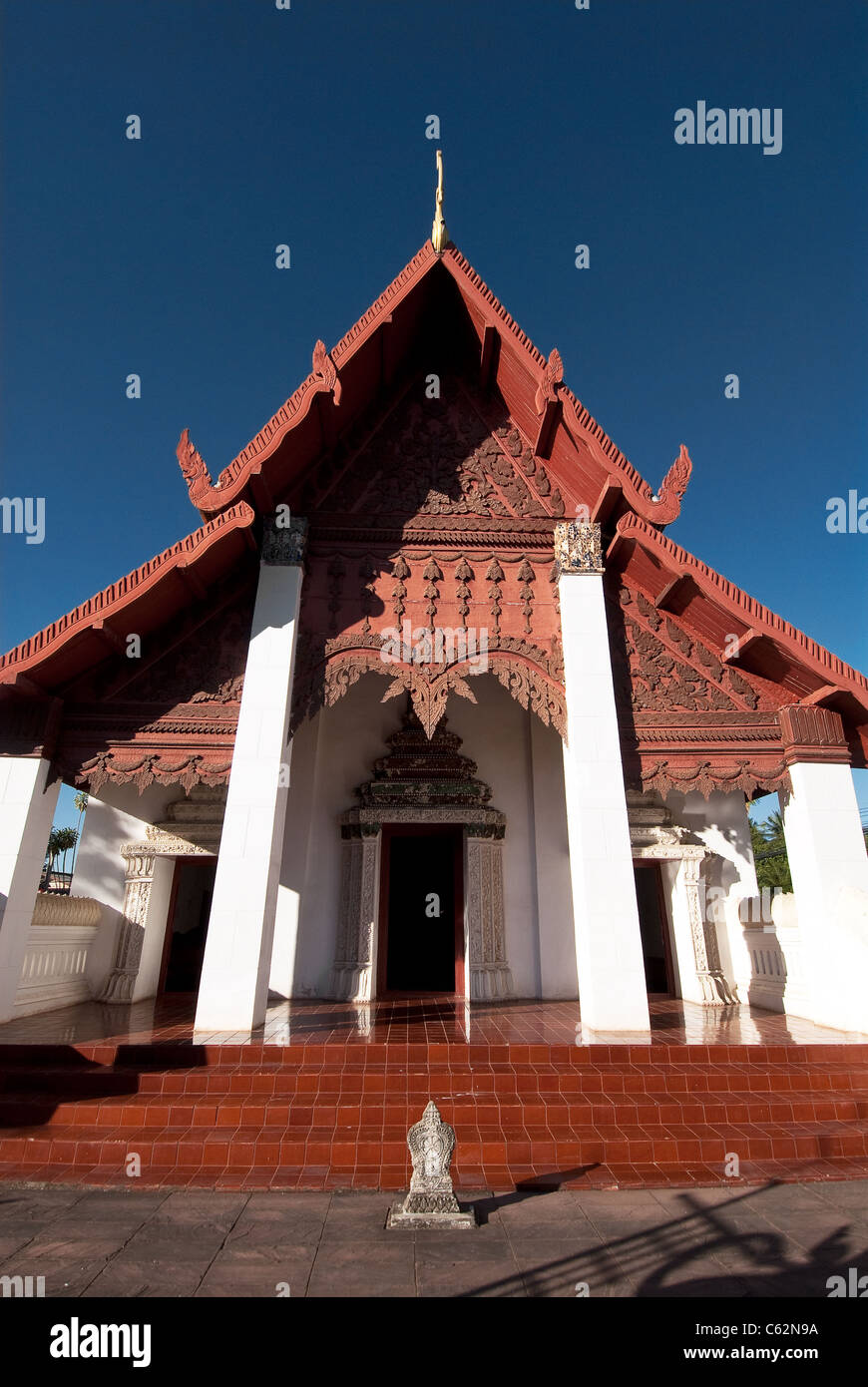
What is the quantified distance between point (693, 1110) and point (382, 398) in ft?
20.3

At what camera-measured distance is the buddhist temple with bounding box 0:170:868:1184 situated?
4723 millimetres

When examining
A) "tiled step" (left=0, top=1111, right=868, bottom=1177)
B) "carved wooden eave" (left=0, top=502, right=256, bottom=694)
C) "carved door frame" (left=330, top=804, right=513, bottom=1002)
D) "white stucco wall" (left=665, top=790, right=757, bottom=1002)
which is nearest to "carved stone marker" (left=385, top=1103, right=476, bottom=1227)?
"tiled step" (left=0, top=1111, right=868, bottom=1177)

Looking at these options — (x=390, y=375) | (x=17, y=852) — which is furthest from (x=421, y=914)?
(x=390, y=375)

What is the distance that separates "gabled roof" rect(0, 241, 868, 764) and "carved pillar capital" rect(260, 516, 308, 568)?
15cm

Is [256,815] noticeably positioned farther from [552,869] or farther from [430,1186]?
[552,869]

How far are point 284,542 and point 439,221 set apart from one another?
3264 millimetres

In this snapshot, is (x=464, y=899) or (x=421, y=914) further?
(x=421, y=914)

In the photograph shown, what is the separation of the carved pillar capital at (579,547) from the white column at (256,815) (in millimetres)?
2250

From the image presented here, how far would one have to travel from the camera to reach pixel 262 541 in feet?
18.2

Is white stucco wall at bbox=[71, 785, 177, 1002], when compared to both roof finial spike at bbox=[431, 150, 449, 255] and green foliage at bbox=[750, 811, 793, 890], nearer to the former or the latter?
roof finial spike at bbox=[431, 150, 449, 255]

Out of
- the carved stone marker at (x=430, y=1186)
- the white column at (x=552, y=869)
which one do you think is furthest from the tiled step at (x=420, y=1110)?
the white column at (x=552, y=869)

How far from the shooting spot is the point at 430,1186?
9.11 feet
